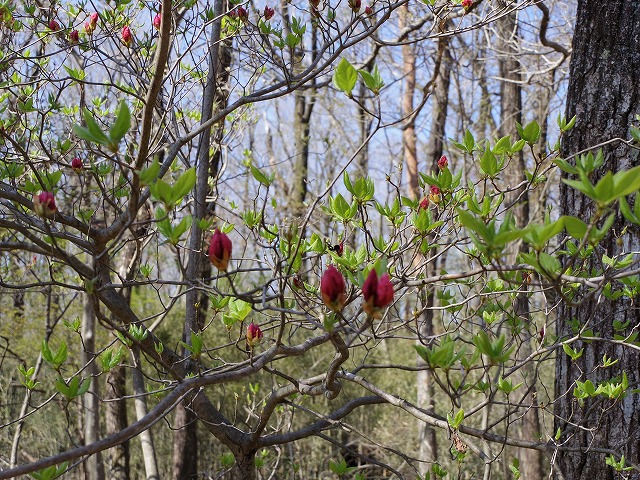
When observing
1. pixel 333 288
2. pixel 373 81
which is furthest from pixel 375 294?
pixel 373 81

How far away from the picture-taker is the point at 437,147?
7.47 m

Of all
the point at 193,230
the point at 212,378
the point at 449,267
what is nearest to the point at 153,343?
the point at 193,230

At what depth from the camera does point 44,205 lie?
1.14m

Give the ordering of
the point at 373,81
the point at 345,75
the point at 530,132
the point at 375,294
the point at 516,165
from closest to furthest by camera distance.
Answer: the point at 375,294, the point at 345,75, the point at 373,81, the point at 530,132, the point at 516,165

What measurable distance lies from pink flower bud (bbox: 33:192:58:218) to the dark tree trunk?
157cm

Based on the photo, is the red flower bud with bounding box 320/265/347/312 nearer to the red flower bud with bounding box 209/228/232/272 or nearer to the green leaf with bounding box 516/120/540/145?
the red flower bud with bounding box 209/228/232/272

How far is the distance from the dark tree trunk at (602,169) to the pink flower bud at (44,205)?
5.17ft

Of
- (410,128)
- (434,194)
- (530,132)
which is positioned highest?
(410,128)

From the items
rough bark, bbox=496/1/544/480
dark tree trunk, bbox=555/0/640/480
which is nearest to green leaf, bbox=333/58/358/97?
dark tree trunk, bbox=555/0/640/480

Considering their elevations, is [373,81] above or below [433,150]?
below

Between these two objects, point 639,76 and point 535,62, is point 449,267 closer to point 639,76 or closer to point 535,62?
point 535,62

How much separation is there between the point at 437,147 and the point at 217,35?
4.95 meters

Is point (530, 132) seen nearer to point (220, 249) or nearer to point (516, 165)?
point (220, 249)

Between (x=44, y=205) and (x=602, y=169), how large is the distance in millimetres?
1855
